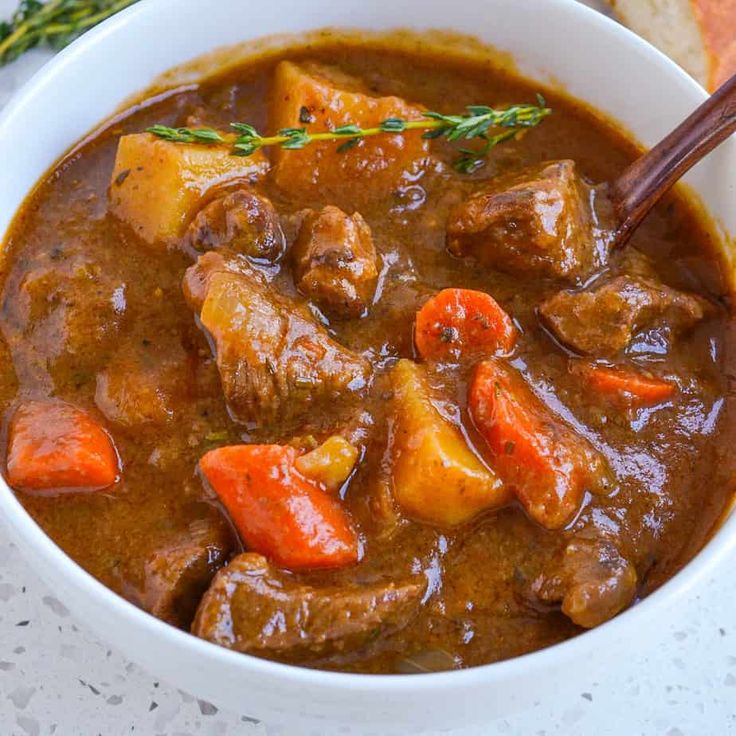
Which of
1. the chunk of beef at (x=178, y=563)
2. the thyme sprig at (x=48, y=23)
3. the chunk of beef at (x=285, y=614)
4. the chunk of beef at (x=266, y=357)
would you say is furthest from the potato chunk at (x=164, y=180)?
the chunk of beef at (x=285, y=614)

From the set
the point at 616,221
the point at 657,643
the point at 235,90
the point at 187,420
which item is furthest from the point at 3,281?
the point at 657,643

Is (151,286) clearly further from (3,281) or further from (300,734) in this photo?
(300,734)

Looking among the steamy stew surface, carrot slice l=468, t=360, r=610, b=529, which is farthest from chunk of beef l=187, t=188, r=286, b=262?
carrot slice l=468, t=360, r=610, b=529

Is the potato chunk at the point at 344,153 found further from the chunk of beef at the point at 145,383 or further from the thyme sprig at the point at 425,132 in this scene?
the chunk of beef at the point at 145,383

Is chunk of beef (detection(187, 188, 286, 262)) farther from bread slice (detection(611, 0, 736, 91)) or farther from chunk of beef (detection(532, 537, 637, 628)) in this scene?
bread slice (detection(611, 0, 736, 91))

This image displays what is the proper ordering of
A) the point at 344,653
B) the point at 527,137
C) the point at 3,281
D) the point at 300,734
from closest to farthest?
the point at 344,653
the point at 300,734
the point at 3,281
the point at 527,137

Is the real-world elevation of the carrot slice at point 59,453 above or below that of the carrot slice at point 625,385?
below

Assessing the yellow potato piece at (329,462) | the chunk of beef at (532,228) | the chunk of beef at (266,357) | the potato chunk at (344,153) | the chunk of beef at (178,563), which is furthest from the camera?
the potato chunk at (344,153)
